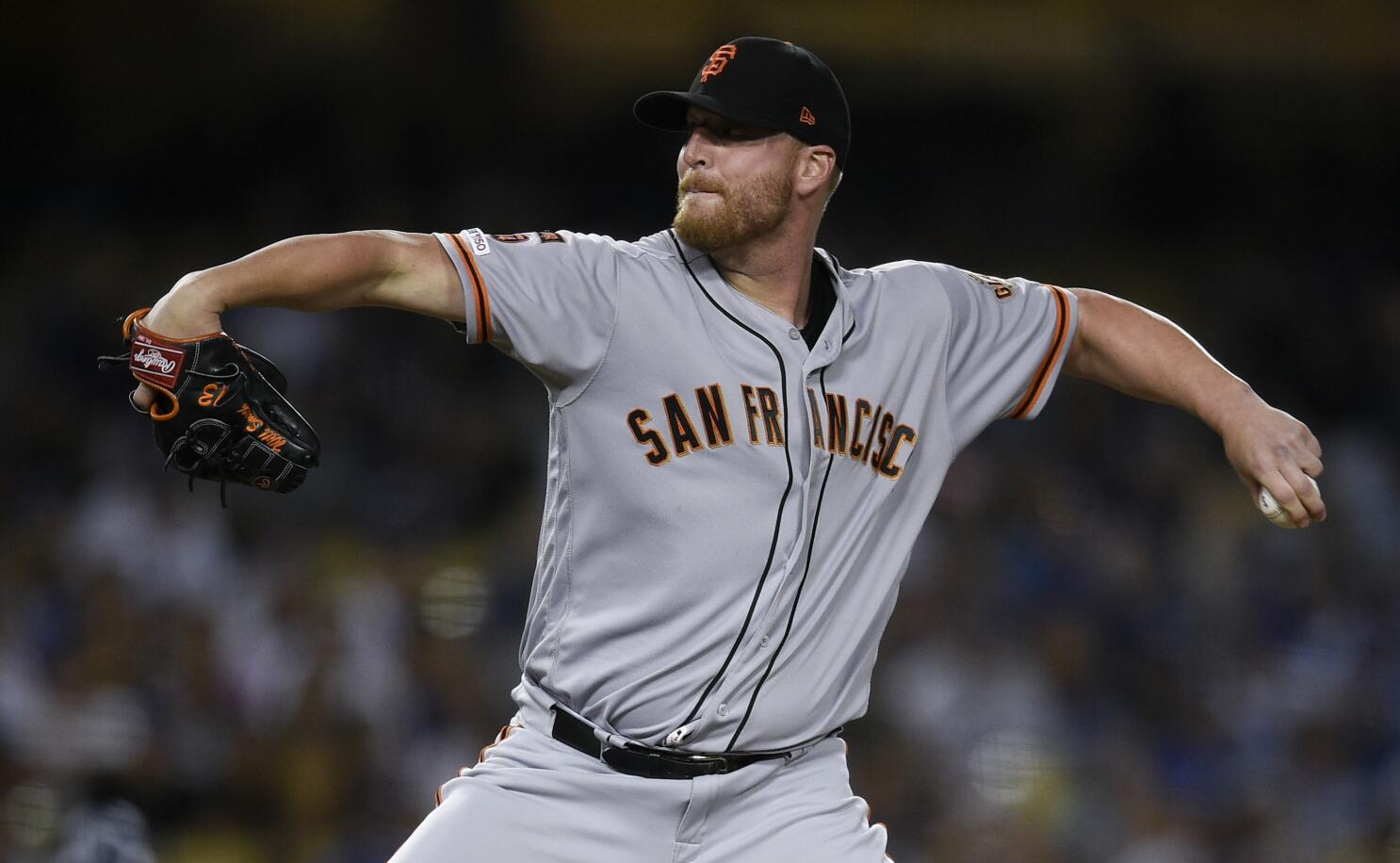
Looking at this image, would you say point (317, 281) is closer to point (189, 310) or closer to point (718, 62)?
point (189, 310)

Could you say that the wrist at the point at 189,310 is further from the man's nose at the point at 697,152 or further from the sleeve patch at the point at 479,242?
the man's nose at the point at 697,152

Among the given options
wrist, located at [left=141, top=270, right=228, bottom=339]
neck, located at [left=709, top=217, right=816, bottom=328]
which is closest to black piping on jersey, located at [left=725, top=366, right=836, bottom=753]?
neck, located at [left=709, top=217, right=816, bottom=328]

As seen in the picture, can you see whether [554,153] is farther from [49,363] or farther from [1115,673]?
[1115,673]

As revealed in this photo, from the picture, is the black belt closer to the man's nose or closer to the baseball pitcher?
the baseball pitcher

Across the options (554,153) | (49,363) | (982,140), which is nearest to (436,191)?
(554,153)

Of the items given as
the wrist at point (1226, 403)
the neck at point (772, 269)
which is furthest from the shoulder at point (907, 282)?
the wrist at point (1226, 403)

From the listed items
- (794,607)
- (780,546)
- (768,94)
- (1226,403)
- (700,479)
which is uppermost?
(768,94)

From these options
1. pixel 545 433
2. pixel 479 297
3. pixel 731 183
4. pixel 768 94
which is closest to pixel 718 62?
pixel 768 94
